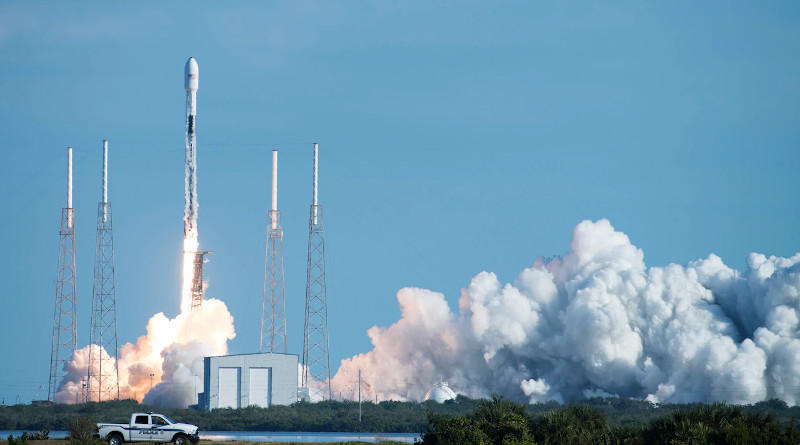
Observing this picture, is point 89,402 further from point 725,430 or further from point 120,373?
point 725,430

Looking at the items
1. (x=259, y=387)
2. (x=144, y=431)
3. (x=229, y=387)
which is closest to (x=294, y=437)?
(x=144, y=431)

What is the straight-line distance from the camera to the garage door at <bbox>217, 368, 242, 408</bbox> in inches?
4154

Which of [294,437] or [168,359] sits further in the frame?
[168,359]

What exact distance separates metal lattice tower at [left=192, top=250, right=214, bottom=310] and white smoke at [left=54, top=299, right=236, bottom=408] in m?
0.62

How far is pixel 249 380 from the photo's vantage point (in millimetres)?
106250

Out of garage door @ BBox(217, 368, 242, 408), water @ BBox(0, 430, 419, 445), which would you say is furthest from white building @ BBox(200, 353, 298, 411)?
water @ BBox(0, 430, 419, 445)

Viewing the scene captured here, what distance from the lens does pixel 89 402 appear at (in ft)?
341

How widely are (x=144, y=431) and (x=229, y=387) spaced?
4825cm

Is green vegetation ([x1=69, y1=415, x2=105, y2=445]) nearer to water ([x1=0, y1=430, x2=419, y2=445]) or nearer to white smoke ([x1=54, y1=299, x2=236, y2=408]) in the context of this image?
water ([x1=0, y1=430, x2=419, y2=445])

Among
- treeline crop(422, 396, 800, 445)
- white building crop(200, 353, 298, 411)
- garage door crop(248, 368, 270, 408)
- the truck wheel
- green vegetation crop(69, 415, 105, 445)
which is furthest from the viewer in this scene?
garage door crop(248, 368, 270, 408)

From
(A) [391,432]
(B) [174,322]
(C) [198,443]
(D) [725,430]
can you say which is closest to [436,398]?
(A) [391,432]

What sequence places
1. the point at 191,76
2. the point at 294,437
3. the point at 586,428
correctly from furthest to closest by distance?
the point at 191,76
the point at 294,437
the point at 586,428

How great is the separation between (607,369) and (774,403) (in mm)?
15027

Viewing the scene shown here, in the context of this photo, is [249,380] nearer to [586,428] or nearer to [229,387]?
[229,387]
